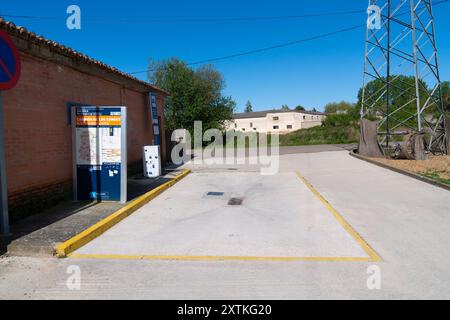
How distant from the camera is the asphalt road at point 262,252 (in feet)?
12.7

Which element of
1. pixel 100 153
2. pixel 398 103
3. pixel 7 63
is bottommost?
pixel 100 153

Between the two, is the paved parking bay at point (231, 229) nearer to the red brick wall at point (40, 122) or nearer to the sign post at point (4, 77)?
the sign post at point (4, 77)

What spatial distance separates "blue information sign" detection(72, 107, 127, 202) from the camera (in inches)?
307

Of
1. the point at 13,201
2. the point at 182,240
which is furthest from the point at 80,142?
the point at 182,240

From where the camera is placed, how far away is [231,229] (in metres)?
6.23

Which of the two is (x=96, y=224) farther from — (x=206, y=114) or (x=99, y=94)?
(x=206, y=114)

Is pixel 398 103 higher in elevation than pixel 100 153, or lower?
higher

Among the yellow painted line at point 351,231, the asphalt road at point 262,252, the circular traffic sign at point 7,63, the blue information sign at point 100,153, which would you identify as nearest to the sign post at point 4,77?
the circular traffic sign at point 7,63

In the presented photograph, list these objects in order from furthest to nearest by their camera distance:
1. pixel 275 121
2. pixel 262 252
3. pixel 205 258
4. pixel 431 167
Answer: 1. pixel 275 121
2. pixel 431 167
3. pixel 262 252
4. pixel 205 258

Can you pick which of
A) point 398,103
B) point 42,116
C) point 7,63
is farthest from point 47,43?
point 398,103

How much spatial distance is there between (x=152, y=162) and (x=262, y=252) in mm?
7831

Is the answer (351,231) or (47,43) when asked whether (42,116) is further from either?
(351,231)
